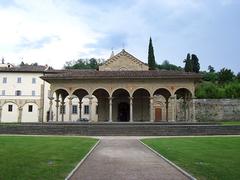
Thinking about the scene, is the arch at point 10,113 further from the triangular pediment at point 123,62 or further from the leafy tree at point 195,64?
the leafy tree at point 195,64

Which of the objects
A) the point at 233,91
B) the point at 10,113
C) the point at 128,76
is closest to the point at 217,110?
the point at 233,91

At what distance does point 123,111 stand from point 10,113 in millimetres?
25791

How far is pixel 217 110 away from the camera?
168 ft

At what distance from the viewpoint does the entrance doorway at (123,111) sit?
42.8 meters

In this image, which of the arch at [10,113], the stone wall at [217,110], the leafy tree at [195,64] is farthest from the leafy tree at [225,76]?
the arch at [10,113]

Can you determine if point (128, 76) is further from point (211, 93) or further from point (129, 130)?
point (211, 93)

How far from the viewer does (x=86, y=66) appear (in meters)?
103

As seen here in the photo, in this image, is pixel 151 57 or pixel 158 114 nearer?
pixel 158 114

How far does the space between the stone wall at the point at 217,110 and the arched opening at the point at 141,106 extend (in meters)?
12.3

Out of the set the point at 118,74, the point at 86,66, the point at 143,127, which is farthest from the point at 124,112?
the point at 86,66

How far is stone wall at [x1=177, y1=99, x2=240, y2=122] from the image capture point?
5071cm

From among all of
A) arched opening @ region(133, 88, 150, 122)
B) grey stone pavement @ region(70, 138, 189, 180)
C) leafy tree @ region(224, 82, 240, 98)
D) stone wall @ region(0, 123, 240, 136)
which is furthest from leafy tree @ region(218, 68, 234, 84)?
grey stone pavement @ region(70, 138, 189, 180)

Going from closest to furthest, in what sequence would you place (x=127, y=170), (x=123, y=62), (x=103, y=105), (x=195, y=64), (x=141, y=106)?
(x=127, y=170), (x=141, y=106), (x=103, y=105), (x=123, y=62), (x=195, y=64)

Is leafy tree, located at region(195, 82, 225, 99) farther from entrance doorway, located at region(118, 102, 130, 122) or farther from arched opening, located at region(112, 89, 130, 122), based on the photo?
arched opening, located at region(112, 89, 130, 122)
